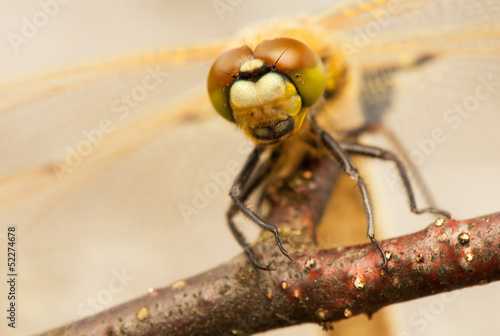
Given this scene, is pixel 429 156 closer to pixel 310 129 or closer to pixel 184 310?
pixel 310 129

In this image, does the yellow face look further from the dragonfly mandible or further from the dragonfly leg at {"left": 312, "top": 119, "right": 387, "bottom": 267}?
the dragonfly leg at {"left": 312, "top": 119, "right": 387, "bottom": 267}

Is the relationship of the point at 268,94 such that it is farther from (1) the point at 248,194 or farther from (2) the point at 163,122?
(2) the point at 163,122

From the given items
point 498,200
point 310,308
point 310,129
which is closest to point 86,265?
point 310,129

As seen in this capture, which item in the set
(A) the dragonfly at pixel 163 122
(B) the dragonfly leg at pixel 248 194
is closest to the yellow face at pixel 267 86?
(B) the dragonfly leg at pixel 248 194

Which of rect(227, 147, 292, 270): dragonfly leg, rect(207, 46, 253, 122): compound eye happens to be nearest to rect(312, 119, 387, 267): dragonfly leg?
rect(227, 147, 292, 270): dragonfly leg

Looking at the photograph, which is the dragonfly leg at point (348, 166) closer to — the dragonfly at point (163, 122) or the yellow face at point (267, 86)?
the yellow face at point (267, 86)

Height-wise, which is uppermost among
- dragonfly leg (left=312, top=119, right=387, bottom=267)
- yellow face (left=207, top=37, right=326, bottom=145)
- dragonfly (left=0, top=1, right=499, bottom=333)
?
dragonfly (left=0, top=1, right=499, bottom=333)
